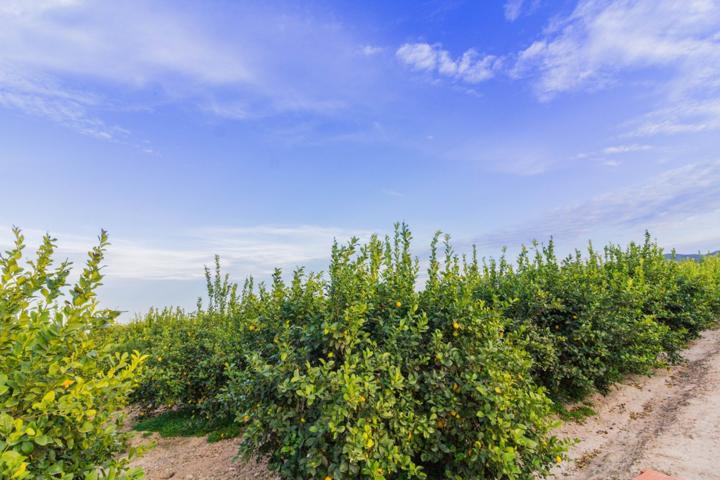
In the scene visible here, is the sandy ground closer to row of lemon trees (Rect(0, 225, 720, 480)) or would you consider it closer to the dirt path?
row of lemon trees (Rect(0, 225, 720, 480))

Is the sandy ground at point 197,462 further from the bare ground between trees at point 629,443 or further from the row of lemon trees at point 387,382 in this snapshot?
the row of lemon trees at point 387,382

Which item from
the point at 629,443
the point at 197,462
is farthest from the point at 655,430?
the point at 197,462

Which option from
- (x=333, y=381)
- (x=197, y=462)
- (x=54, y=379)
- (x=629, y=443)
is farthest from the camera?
(x=197, y=462)

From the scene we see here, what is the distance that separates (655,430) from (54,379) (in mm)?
8507

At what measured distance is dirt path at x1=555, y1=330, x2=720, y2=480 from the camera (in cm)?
543

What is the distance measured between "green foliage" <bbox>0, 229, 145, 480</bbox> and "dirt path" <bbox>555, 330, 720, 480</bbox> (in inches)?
227

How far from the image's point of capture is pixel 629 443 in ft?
20.8

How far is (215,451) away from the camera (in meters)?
7.08

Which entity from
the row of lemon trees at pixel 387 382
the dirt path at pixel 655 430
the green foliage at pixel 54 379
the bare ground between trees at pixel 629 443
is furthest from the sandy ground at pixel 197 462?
the dirt path at pixel 655 430

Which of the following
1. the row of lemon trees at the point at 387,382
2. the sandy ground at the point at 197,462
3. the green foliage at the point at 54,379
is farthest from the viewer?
the sandy ground at the point at 197,462

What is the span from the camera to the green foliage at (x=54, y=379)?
7.38 ft

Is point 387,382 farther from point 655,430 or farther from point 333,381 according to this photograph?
point 655,430

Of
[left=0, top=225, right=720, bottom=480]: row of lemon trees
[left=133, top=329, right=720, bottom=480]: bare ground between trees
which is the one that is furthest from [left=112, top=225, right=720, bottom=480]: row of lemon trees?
[left=133, top=329, right=720, bottom=480]: bare ground between trees

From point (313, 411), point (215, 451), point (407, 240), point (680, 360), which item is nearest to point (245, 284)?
point (215, 451)
